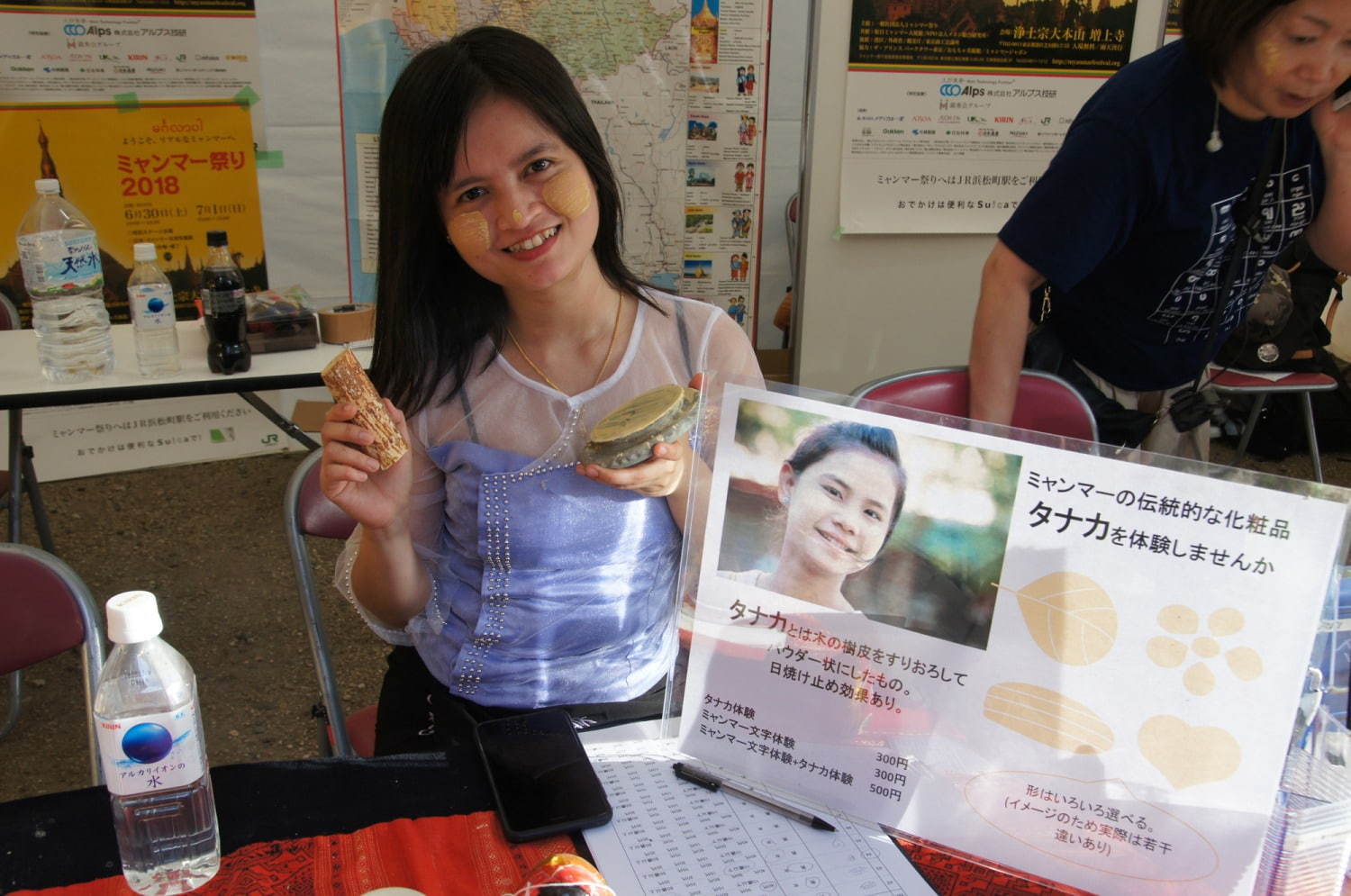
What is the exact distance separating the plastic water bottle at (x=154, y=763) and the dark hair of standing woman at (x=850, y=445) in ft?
1.73

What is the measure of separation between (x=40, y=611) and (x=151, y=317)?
1472 mm

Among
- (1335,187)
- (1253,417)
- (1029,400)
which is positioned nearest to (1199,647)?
(1029,400)

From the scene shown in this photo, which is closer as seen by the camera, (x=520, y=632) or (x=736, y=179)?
(x=520, y=632)

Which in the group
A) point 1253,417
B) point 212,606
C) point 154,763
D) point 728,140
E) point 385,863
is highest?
point 728,140

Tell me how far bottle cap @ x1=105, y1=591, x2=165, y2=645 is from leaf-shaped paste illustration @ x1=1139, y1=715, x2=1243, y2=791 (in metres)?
0.76

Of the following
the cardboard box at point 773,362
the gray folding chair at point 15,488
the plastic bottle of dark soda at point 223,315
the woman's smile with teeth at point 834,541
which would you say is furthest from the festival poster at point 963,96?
the woman's smile with teeth at point 834,541

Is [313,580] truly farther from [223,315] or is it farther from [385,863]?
[223,315]

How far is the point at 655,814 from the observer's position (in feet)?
2.86

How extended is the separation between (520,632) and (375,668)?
1.65 m

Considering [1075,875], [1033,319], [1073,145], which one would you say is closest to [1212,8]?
[1073,145]

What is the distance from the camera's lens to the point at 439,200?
123cm

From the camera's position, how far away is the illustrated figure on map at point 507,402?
1.19 meters

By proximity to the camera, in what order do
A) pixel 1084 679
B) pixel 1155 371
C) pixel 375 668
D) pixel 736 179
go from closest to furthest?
1. pixel 1084 679
2. pixel 1155 371
3. pixel 375 668
4. pixel 736 179

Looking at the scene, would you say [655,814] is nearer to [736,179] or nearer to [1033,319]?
[1033,319]
